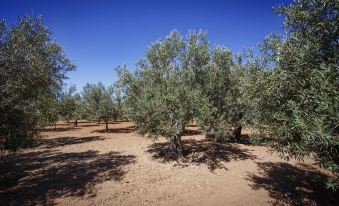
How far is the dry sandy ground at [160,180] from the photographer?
541 inches

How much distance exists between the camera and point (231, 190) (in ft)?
49.7

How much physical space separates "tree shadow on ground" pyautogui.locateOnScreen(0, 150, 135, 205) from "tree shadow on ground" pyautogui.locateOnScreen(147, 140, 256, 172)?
3.61 metres

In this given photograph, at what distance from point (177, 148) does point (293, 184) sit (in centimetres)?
1005

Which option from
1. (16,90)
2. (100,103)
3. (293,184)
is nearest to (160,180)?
(293,184)

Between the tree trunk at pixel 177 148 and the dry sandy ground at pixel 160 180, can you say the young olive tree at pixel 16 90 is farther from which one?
the tree trunk at pixel 177 148

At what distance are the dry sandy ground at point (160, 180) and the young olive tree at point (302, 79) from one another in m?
4.88

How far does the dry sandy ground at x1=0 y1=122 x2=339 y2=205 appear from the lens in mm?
13742

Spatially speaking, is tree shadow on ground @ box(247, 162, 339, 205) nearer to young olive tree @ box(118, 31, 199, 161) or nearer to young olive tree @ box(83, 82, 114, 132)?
young olive tree @ box(118, 31, 199, 161)

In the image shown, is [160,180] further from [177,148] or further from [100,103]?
[100,103]

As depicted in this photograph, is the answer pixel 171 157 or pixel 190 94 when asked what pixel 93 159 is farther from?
pixel 190 94

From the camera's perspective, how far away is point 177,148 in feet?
71.4

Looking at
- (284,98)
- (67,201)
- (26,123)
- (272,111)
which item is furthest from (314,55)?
(26,123)

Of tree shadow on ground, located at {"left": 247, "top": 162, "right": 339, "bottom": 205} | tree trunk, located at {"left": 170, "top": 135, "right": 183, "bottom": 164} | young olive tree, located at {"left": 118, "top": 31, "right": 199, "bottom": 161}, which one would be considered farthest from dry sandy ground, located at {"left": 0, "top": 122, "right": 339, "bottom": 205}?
young olive tree, located at {"left": 118, "top": 31, "right": 199, "bottom": 161}

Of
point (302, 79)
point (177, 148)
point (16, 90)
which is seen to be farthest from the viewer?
point (177, 148)
